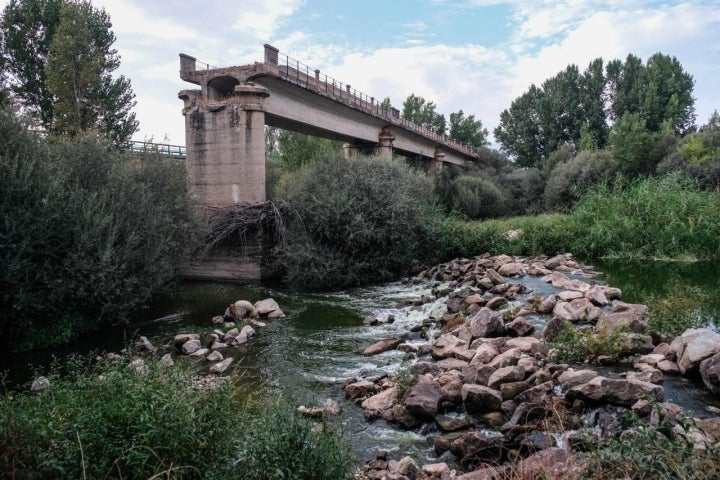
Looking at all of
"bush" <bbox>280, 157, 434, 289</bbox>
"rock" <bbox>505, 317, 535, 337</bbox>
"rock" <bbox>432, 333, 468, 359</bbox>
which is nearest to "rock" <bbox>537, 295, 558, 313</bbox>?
"rock" <bbox>505, 317, 535, 337</bbox>

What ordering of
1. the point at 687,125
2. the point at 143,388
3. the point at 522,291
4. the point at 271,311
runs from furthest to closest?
1. the point at 687,125
2. the point at 271,311
3. the point at 522,291
4. the point at 143,388

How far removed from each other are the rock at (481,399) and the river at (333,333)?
680 mm

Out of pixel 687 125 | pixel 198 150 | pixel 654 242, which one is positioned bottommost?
pixel 654 242

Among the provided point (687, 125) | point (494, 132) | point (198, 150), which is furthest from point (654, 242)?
point (494, 132)

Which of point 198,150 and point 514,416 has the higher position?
point 198,150

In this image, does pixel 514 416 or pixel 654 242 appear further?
pixel 654 242

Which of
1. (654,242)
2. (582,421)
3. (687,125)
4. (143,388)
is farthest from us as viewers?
(687,125)

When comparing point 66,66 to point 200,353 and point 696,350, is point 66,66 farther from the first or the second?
point 696,350

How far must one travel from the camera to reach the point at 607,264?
16172 millimetres

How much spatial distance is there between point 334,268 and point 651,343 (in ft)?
32.9

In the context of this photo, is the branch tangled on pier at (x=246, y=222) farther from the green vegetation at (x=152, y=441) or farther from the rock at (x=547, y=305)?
the green vegetation at (x=152, y=441)

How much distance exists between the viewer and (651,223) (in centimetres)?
1708

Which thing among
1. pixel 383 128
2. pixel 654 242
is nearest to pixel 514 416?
pixel 654 242

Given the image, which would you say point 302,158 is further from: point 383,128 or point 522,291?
point 522,291
